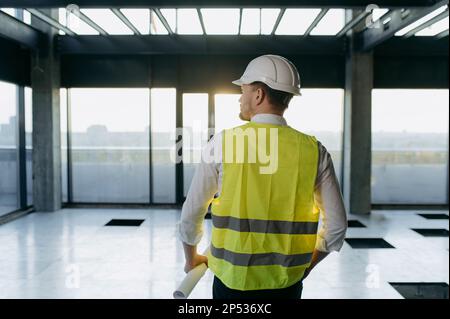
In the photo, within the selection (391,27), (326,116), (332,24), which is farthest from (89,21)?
(326,116)

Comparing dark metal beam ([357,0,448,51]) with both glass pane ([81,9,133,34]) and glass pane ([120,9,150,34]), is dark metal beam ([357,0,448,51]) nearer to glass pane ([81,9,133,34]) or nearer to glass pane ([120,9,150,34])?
glass pane ([120,9,150,34])

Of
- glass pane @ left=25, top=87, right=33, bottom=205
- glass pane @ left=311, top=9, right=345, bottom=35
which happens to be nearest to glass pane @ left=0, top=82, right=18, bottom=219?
glass pane @ left=25, top=87, right=33, bottom=205

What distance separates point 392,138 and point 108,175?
5416 mm

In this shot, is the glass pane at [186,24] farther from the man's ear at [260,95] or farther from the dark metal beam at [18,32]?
the man's ear at [260,95]

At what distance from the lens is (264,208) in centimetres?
124

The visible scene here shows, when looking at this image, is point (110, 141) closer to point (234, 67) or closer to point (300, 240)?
point (234, 67)

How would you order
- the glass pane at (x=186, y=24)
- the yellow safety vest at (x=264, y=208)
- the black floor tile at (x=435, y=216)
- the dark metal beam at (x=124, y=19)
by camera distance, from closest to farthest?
1. the yellow safety vest at (x=264, y=208)
2. the dark metal beam at (x=124, y=19)
3. the glass pane at (x=186, y=24)
4. the black floor tile at (x=435, y=216)

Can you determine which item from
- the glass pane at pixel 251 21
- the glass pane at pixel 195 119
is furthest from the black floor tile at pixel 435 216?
the glass pane at pixel 251 21

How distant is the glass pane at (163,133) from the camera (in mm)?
7504

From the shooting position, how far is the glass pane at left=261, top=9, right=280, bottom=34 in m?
5.97

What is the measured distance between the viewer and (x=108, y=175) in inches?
313

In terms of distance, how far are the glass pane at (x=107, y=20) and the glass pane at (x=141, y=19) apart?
0.25 m

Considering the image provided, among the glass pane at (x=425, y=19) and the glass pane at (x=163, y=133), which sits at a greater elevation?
the glass pane at (x=425, y=19)
